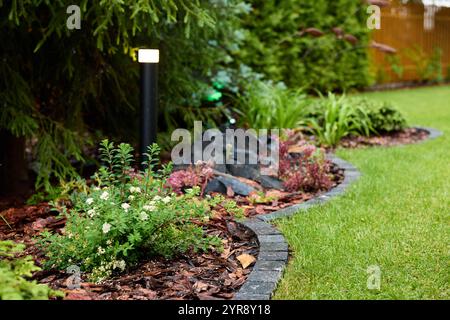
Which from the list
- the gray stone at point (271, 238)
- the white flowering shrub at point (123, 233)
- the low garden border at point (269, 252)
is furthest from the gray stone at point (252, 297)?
the gray stone at point (271, 238)

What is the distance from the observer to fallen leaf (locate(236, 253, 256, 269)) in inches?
136

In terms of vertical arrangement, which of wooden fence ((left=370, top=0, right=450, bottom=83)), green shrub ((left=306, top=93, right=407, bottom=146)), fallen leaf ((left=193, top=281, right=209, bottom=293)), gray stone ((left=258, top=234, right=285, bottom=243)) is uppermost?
wooden fence ((left=370, top=0, right=450, bottom=83))

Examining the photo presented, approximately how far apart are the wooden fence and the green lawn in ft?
32.2

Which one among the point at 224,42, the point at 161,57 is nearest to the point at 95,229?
the point at 161,57

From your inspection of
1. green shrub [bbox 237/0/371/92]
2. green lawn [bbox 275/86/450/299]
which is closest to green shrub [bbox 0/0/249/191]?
green lawn [bbox 275/86/450/299]

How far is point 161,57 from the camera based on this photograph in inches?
241

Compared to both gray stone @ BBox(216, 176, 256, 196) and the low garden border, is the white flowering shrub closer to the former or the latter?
the low garden border

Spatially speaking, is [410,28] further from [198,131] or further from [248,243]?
[248,243]

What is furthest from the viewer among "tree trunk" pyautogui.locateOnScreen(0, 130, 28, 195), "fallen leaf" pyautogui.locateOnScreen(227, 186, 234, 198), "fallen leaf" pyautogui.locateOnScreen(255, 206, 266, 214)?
"tree trunk" pyautogui.locateOnScreen(0, 130, 28, 195)

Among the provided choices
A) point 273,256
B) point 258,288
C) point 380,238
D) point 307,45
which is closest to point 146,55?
point 273,256

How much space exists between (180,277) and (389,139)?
4.78 m

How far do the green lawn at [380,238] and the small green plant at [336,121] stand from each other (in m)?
1.01

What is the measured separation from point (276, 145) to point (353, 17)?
815 centimetres

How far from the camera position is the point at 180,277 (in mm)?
3295
